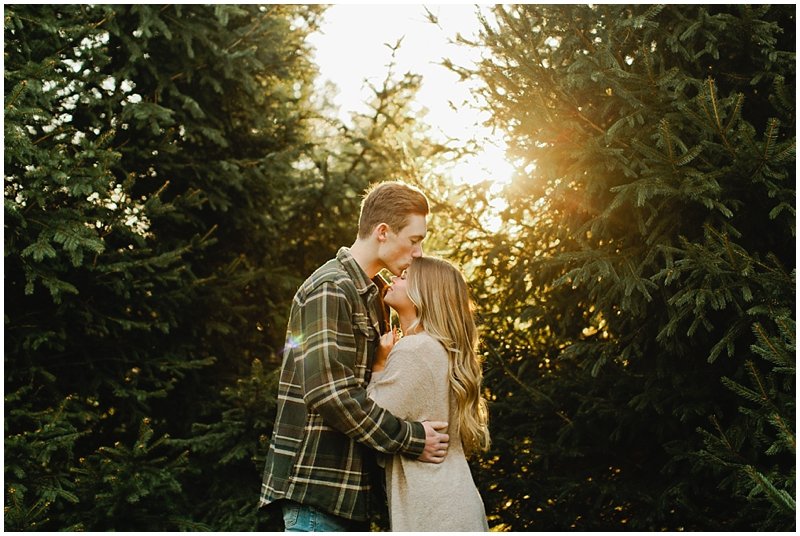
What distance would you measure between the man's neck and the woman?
0.13 m

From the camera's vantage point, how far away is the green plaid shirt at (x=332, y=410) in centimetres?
254

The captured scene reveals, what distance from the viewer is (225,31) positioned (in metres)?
6.12

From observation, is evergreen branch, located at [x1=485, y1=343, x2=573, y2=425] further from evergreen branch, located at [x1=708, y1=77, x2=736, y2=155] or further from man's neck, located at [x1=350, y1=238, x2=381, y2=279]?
man's neck, located at [x1=350, y1=238, x2=381, y2=279]

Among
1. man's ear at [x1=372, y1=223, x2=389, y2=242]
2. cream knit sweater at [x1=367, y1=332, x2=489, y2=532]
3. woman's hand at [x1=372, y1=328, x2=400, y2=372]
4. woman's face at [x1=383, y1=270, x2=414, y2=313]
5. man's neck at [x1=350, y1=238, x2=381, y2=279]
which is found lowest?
cream knit sweater at [x1=367, y1=332, x2=489, y2=532]

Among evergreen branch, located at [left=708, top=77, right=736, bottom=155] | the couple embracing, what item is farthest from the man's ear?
evergreen branch, located at [left=708, top=77, right=736, bottom=155]

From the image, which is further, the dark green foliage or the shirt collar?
the dark green foliage

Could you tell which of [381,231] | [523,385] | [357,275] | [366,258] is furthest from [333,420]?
[523,385]

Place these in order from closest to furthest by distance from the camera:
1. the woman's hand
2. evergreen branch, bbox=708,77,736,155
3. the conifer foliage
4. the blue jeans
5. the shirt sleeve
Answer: the shirt sleeve, the blue jeans, the woman's hand, evergreen branch, bbox=708,77,736,155, the conifer foliage

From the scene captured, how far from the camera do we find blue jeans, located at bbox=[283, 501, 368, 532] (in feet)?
8.61

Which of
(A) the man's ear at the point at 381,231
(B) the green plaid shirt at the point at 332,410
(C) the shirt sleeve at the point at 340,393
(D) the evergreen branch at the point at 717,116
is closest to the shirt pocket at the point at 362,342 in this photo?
(B) the green plaid shirt at the point at 332,410

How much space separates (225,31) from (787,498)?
5543mm

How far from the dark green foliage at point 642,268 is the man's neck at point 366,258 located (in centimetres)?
165

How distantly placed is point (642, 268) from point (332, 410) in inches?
98.7

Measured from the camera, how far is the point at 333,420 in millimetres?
2535
